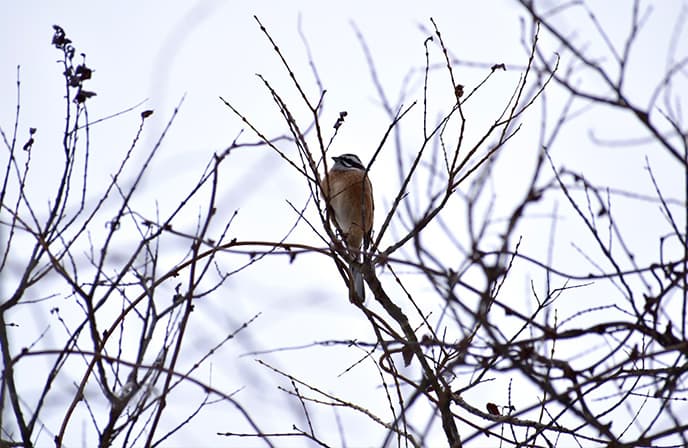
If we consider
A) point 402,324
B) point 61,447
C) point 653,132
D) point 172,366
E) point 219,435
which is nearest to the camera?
point 172,366

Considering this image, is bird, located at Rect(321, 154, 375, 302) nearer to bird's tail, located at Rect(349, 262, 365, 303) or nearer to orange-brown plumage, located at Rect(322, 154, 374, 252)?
orange-brown plumage, located at Rect(322, 154, 374, 252)

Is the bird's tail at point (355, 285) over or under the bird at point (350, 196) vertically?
under

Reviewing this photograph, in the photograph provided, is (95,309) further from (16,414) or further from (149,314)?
(16,414)

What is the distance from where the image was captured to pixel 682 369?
8.96ft

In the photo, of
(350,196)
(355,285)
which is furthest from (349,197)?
(355,285)

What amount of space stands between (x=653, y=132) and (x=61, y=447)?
388 centimetres

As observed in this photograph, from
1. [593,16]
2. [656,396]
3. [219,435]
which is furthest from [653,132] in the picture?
[219,435]

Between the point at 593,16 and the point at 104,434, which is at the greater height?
the point at 593,16

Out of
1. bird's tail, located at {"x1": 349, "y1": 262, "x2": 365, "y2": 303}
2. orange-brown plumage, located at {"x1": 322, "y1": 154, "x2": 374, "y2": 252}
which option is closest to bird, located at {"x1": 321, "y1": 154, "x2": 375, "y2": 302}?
orange-brown plumage, located at {"x1": 322, "y1": 154, "x2": 374, "y2": 252}

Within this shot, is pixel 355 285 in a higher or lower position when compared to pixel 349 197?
lower

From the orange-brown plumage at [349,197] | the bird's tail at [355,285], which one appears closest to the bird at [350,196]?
the orange-brown plumage at [349,197]

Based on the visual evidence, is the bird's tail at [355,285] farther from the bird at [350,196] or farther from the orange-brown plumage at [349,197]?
the orange-brown plumage at [349,197]

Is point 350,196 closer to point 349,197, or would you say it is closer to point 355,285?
point 349,197

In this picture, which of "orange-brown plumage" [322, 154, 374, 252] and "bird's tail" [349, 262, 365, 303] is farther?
"orange-brown plumage" [322, 154, 374, 252]
